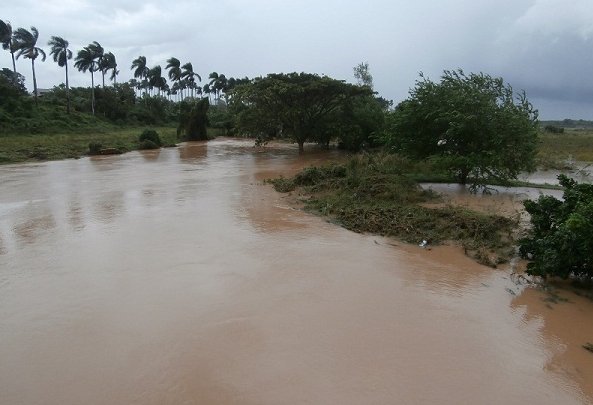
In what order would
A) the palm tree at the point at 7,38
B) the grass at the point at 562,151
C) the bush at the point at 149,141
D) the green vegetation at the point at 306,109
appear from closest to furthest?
the grass at the point at 562,151 < the green vegetation at the point at 306,109 < the bush at the point at 149,141 < the palm tree at the point at 7,38

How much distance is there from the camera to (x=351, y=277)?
27.4 ft

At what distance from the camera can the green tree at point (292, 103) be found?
98.2 feet

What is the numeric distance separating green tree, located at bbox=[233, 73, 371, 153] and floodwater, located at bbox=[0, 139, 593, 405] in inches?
766

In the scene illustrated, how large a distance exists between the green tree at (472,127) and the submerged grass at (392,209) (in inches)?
57.1

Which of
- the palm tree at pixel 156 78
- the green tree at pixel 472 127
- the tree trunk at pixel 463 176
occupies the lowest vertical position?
the tree trunk at pixel 463 176

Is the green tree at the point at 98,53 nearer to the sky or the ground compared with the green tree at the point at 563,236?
nearer to the sky

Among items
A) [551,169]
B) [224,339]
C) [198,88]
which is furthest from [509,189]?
[198,88]

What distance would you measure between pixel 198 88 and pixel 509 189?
84.5 meters

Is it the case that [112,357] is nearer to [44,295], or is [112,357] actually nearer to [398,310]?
[44,295]

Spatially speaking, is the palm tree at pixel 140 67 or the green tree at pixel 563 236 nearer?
the green tree at pixel 563 236

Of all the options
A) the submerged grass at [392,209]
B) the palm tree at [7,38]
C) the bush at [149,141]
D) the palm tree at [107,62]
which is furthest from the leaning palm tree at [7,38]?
the submerged grass at [392,209]

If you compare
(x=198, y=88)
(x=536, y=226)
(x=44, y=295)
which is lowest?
(x=44, y=295)

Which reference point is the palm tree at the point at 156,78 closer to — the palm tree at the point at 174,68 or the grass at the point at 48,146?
the palm tree at the point at 174,68

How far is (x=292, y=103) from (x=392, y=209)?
20.1m
